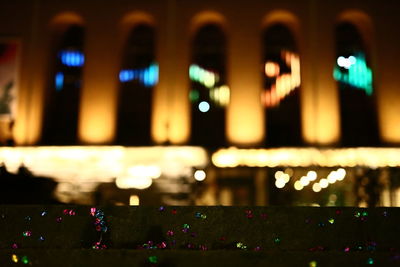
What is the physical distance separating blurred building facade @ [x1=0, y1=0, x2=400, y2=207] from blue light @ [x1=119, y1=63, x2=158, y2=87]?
35 mm

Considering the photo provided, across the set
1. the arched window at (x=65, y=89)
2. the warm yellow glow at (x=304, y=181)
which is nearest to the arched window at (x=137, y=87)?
the arched window at (x=65, y=89)

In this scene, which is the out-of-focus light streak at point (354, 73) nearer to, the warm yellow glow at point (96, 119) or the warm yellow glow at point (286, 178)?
the warm yellow glow at point (286, 178)

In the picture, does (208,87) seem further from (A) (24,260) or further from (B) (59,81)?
(A) (24,260)

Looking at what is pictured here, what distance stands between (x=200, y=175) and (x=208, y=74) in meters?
3.46

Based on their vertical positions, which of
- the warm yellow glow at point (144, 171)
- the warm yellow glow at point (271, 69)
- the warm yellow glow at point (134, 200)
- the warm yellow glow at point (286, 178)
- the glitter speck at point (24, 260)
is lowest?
the glitter speck at point (24, 260)

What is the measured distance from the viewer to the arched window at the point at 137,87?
14.6m

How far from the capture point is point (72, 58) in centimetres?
1552

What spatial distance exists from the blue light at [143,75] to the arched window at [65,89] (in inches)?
57.6

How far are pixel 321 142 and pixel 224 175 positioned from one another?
10.2 ft

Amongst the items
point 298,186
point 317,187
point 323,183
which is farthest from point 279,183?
point 323,183

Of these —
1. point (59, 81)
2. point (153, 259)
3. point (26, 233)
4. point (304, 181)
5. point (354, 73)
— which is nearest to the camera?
point (153, 259)

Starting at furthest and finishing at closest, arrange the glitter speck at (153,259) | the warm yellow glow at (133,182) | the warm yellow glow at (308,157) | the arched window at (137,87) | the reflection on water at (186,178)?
1. the arched window at (137,87)
2. the warm yellow glow at (133,182)
3. the warm yellow glow at (308,157)
4. the reflection on water at (186,178)
5. the glitter speck at (153,259)

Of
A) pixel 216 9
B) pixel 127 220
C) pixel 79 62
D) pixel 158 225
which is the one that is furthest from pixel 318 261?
pixel 79 62

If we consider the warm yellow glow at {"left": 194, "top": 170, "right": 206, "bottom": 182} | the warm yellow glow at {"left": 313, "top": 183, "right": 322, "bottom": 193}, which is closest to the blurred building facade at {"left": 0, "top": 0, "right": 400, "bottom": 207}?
the warm yellow glow at {"left": 194, "top": 170, "right": 206, "bottom": 182}
